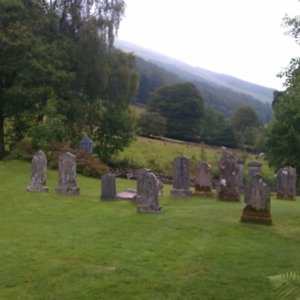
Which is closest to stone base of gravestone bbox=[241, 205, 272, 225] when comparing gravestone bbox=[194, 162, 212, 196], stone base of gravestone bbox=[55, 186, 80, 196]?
gravestone bbox=[194, 162, 212, 196]

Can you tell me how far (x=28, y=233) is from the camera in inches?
483

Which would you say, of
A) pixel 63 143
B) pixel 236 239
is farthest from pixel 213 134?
pixel 236 239

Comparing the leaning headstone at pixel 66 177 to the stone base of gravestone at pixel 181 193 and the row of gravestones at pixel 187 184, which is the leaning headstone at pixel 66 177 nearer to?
the row of gravestones at pixel 187 184

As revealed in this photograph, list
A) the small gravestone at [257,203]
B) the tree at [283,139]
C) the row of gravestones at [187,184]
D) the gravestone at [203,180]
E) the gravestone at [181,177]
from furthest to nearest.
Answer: the tree at [283,139], the gravestone at [203,180], the gravestone at [181,177], the row of gravestones at [187,184], the small gravestone at [257,203]

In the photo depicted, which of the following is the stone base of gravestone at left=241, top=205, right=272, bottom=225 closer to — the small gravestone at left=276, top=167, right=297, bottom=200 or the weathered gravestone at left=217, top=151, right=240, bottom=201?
the weathered gravestone at left=217, top=151, right=240, bottom=201

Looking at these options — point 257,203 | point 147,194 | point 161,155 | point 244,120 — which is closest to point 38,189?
point 147,194

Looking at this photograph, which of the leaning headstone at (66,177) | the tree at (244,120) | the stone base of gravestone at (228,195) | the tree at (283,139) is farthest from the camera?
the tree at (244,120)

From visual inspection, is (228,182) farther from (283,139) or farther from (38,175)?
(283,139)

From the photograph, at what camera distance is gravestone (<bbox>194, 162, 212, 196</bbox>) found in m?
22.0

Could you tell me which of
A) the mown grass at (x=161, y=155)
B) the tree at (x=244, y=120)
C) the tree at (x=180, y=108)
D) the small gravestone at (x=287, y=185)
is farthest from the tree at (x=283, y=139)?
the tree at (x=244, y=120)

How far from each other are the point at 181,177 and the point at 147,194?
4.99m

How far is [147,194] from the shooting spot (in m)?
16.2

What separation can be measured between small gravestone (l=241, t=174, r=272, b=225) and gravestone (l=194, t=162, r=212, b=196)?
23.2 ft

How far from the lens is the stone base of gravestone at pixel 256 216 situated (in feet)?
48.1
